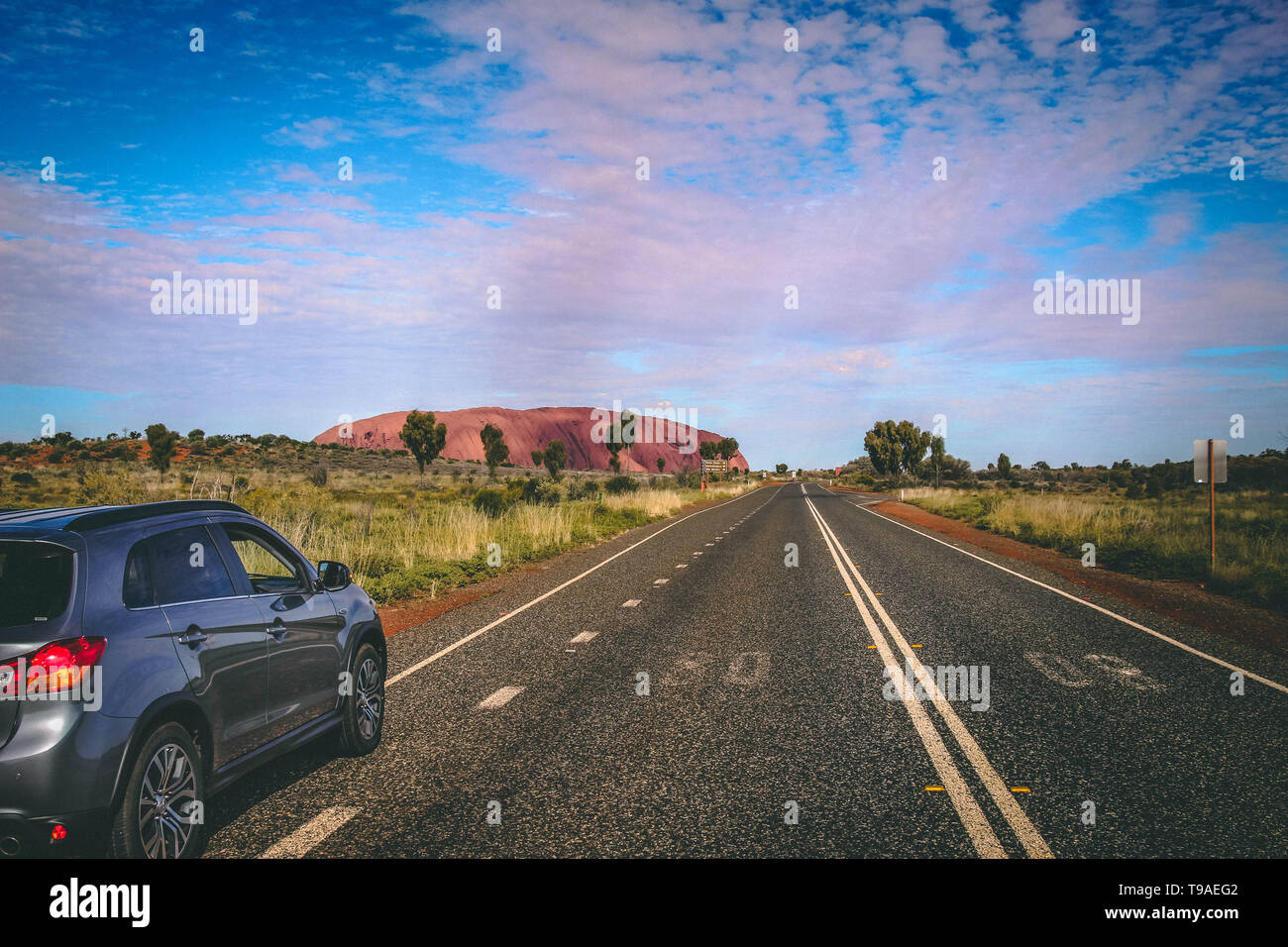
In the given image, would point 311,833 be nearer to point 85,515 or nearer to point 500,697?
point 85,515

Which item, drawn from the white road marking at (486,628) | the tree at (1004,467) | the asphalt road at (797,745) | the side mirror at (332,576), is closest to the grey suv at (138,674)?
the side mirror at (332,576)

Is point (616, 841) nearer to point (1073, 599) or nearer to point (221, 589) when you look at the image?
point (221, 589)

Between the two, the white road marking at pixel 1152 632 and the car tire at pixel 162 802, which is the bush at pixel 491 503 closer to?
the white road marking at pixel 1152 632

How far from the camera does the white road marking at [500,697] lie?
20.9ft

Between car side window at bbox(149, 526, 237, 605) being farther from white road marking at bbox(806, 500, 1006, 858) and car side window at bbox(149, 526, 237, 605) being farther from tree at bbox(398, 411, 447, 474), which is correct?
tree at bbox(398, 411, 447, 474)

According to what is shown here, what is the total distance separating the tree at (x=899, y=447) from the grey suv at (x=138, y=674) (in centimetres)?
9973

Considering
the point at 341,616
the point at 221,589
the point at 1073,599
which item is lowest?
the point at 1073,599

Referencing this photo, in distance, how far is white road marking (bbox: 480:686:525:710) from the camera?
638 cm

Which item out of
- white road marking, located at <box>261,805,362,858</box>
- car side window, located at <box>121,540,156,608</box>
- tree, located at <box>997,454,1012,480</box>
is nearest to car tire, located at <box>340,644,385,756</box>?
white road marking, located at <box>261,805,362,858</box>

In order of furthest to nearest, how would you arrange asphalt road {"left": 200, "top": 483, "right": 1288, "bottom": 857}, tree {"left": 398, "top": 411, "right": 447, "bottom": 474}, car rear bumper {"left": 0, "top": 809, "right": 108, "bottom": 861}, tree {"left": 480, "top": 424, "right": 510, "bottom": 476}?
1. tree {"left": 480, "top": 424, "right": 510, "bottom": 476}
2. tree {"left": 398, "top": 411, "right": 447, "bottom": 474}
3. asphalt road {"left": 200, "top": 483, "right": 1288, "bottom": 857}
4. car rear bumper {"left": 0, "top": 809, "right": 108, "bottom": 861}

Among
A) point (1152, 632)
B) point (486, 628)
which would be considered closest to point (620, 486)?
point (486, 628)
